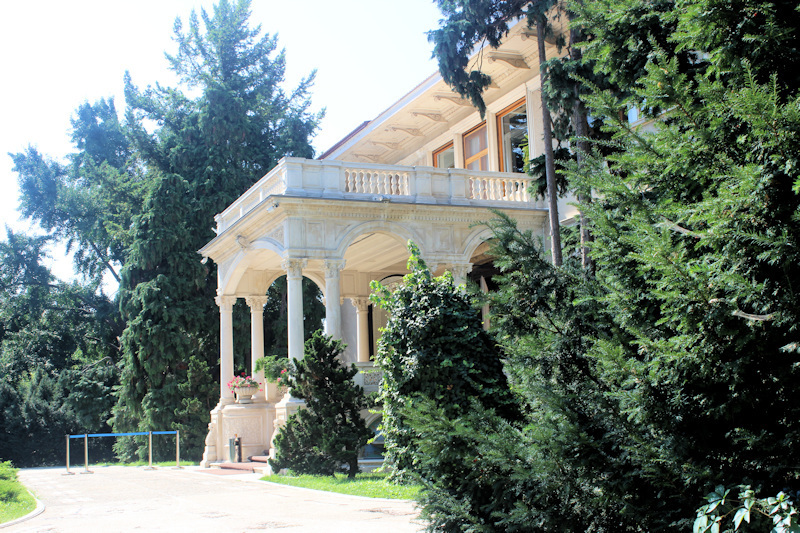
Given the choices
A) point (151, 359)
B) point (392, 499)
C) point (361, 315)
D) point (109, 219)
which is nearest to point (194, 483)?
point (392, 499)

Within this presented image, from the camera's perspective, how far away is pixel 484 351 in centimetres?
891

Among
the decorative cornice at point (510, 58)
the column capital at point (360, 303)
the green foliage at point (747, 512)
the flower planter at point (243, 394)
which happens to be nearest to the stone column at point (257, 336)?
the flower planter at point (243, 394)

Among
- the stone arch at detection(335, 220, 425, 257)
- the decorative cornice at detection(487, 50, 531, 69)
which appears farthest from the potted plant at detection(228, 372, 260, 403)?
the decorative cornice at detection(487, 50, 531, 69)

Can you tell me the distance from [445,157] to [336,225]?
9.22 meters

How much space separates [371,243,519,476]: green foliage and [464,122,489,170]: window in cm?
1562

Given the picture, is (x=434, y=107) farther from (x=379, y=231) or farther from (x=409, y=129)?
(x=379, y=231)

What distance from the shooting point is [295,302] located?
1886 centimetres

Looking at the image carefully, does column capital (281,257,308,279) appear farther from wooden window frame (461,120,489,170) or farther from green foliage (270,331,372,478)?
wooden window frame (461,120,489,170)

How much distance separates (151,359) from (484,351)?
2333 centimetres

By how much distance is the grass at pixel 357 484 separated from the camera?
12.2 meters

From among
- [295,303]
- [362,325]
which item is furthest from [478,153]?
[295,303]

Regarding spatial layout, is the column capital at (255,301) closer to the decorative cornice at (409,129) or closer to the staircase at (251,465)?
the staircase at (251,465)

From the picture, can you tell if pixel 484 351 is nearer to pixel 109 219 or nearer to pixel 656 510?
pixel 656 510

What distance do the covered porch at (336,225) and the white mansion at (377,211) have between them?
0.10 feet
